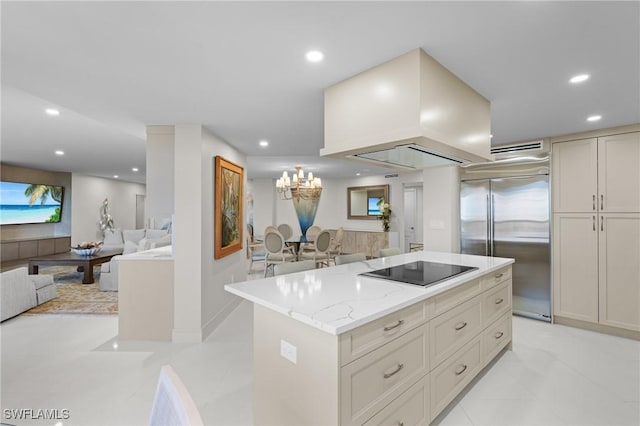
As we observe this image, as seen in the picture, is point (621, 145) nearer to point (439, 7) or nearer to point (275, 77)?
point (439, 7)

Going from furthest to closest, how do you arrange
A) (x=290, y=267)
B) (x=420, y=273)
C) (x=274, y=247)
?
(x=274, y=247), (x=290, y=267), (x=420, y=273)

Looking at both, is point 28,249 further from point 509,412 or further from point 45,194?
point 509,412

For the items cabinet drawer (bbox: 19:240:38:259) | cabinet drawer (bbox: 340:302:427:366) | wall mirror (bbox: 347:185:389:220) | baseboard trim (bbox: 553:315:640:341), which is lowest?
baseboard trim (bbox: 553:315:640:341)

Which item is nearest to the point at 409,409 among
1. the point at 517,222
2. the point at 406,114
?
the point at 406,114

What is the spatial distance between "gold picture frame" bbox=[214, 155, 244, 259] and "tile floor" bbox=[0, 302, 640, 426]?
1.01 meters

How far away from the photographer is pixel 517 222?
376 centimetres

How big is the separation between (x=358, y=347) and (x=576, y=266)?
344 cm

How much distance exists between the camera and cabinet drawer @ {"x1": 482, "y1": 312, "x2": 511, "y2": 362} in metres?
2.38

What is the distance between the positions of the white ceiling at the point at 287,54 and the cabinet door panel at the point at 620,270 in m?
1.07

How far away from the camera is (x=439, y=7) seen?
1.32 m

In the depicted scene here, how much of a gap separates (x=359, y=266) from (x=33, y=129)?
15.2ft

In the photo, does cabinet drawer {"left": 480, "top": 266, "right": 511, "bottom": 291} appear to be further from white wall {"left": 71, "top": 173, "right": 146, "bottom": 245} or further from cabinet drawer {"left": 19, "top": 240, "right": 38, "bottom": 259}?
white wall {"left": 71, "top": 173, "right": 146, "bottom": 245}

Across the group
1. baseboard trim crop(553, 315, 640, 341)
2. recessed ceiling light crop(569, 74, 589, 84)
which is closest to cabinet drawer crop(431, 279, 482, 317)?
recessed ceiling light crop(569, 74, 589, 84)
